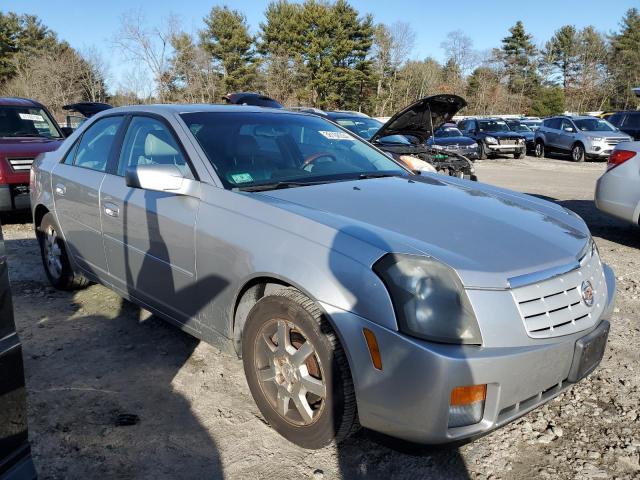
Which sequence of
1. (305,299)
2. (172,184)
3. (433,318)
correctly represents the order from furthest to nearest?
(172,184), (305,299), (433,318)

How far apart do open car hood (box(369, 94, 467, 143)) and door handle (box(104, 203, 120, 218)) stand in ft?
17.0

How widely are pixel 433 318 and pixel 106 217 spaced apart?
251 centimetres

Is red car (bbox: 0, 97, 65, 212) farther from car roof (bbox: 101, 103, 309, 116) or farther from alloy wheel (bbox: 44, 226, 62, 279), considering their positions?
car roof (bbox: 101, 103, 309, 116)

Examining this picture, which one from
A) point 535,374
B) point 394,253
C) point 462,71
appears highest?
point 462,71

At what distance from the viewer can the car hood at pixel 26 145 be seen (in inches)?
280

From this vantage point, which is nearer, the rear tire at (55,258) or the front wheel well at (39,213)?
the rear tire at (55,258)

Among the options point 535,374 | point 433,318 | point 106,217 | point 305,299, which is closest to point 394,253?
point 433,318

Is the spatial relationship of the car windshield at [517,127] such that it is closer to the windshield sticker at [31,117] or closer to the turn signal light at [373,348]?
the windshield sticker at [31,117]

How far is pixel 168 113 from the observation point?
339 centimetres

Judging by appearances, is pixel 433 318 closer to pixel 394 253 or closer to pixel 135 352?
pixel 394 253

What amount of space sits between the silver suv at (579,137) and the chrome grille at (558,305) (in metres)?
18.1

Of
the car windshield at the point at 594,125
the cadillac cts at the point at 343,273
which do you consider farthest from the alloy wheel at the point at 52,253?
the car windshield at the point at 594,125

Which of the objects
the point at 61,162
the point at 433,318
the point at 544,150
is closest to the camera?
the point at 433,318

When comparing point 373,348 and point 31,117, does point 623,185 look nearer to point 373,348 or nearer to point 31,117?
point 373,348
